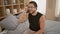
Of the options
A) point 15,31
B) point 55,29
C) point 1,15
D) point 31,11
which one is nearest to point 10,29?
point 15,31

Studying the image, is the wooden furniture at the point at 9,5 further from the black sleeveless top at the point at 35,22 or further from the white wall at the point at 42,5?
the black sleeveless top at the point at 35,22

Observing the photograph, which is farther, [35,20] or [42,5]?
[42,5]

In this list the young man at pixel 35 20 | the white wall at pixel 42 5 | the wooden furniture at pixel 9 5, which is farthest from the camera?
the white wall at pixel 42 5

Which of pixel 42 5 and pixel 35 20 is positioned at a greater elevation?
pixel 42 5

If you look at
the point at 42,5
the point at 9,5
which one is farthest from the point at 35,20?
the point at 42,5

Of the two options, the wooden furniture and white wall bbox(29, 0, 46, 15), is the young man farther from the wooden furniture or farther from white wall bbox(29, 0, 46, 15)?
white wall bbox(29, 0, 46, 15)

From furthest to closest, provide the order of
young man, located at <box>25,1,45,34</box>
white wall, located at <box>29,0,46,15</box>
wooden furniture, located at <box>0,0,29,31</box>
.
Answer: white wall, located at <box>29,0,46,15</box> → wooden furniture, located at <box>0,0,29,31</box> → young man, located at <box>25,1,45,34</box>

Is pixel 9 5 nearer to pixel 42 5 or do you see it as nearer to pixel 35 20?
pixel 35 20

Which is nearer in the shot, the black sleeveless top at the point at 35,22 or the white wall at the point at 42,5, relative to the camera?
the black sleeveless top at the point at 35,22

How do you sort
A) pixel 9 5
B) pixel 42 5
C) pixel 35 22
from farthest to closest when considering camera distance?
pixel 42 5 < pixel 9 5 < pixel 35 22

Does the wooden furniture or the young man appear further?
the wooden furniture

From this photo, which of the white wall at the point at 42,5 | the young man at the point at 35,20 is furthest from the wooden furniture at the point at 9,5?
the young man at the point at 35,20

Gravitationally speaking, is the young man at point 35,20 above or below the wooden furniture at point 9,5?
below

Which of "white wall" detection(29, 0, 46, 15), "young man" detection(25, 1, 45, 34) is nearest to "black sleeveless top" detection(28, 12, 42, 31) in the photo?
"young man" detection(25, 1, 45, 34)
